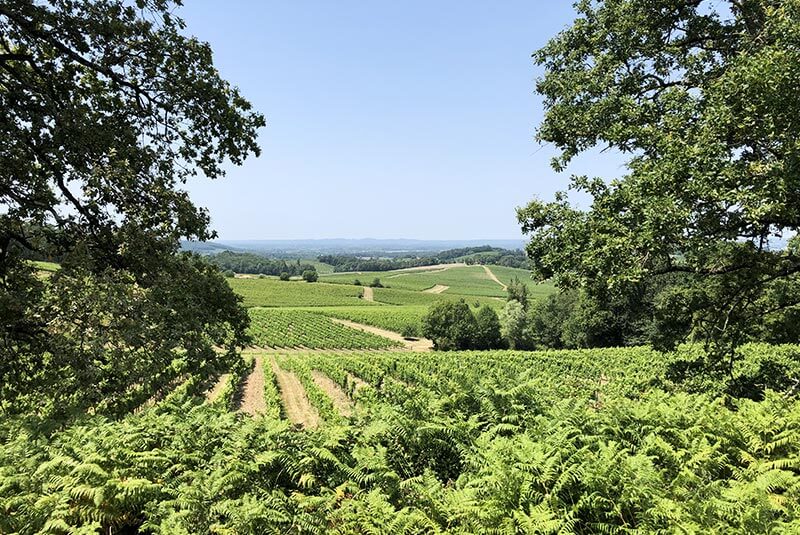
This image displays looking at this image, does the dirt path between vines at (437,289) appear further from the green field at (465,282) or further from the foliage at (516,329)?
the foliage at (516,329)

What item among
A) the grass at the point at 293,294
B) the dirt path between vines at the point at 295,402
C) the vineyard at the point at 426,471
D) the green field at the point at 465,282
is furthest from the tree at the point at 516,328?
the vineyard at the point at 426,471

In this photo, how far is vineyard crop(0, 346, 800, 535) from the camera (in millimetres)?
4008

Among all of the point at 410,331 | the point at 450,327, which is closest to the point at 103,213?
the point at 450,327

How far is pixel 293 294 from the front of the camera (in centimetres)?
10056

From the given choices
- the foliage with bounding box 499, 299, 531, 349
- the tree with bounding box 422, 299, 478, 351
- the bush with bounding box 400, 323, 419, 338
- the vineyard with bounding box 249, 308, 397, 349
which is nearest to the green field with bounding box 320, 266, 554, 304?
the bush with bounding box 400, 323, 419, 338

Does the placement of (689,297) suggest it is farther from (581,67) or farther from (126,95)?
(126,95)

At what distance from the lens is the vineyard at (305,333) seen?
57125 millimetres

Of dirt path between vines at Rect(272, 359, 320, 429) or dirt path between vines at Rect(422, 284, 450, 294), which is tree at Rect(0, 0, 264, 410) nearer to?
dirt path between vines at Rect(272, 359, 320, 429)

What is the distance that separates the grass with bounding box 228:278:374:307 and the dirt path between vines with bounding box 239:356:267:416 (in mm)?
52761

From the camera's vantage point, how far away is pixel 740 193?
7215mm

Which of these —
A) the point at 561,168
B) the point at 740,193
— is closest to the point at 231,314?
the point at 561,168

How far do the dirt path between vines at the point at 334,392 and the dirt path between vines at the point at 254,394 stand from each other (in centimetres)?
397

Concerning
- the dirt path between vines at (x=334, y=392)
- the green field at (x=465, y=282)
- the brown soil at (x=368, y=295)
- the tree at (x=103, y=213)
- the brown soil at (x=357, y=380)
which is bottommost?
the green field at (x=465, y=282)

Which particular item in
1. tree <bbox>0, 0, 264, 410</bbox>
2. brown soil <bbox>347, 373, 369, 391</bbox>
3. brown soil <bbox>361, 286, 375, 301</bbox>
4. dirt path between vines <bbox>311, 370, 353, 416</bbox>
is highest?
tree <bbox>0, 0, 264, 410</bbox>
